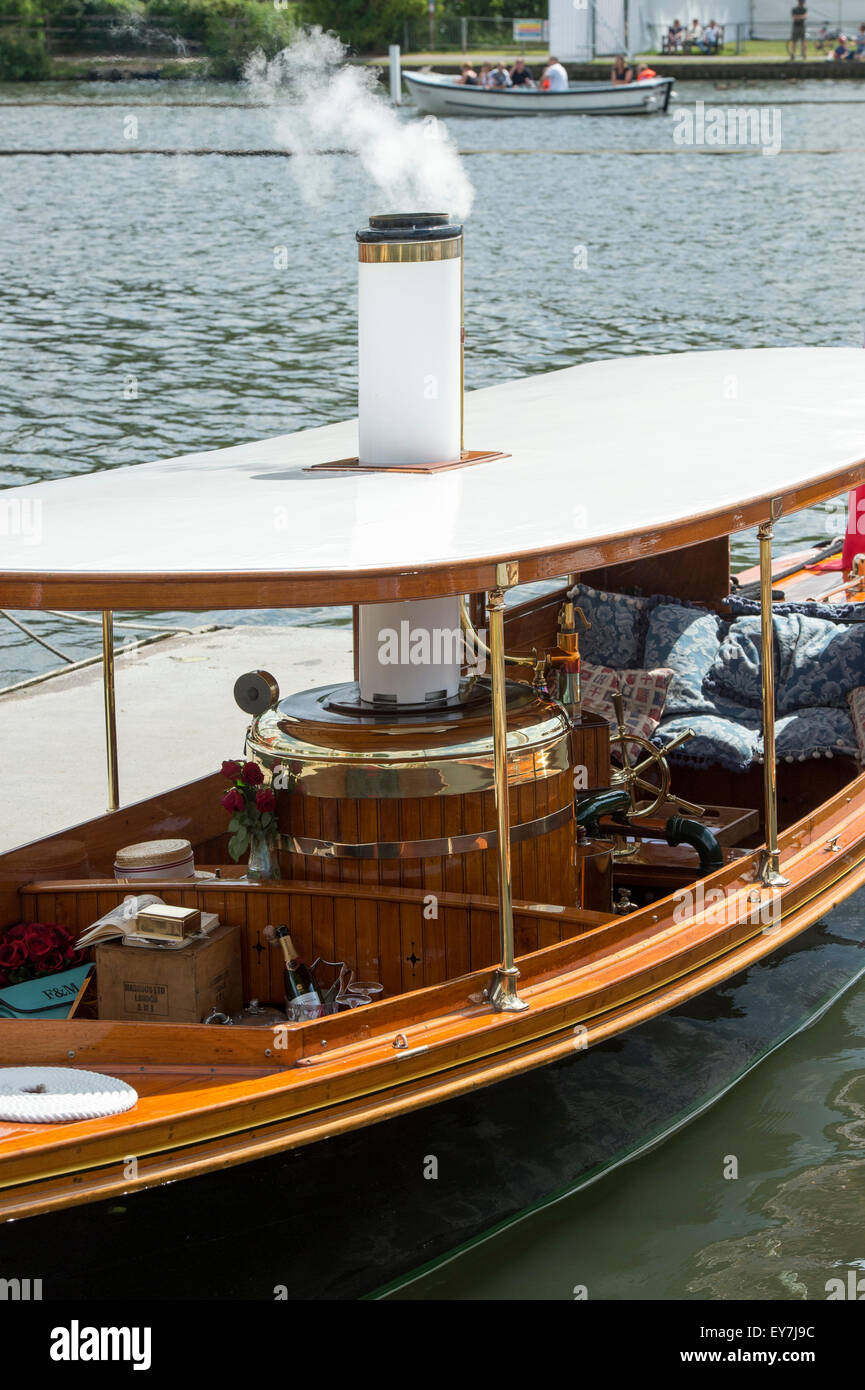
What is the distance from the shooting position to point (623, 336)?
82.4 feet

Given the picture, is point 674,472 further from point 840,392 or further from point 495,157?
point 495,157

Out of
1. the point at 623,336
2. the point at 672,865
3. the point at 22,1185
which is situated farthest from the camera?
the point at 623,336

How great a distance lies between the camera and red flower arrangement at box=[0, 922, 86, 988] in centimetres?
569

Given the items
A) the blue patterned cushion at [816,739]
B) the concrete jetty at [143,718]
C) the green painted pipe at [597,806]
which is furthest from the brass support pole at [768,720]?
the concrete jetty at [143,718]

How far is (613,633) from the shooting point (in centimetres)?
877

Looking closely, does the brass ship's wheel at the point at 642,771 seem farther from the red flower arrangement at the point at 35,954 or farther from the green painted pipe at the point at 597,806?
the red flower arrangement at the point at 35,954

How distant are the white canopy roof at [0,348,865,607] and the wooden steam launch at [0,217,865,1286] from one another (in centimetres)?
2

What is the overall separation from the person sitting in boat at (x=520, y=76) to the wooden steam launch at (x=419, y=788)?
55653 mm

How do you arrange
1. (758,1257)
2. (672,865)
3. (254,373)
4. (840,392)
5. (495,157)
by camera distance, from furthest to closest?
(495,157), (254,373), (840,392), (672,865), (758,1257)

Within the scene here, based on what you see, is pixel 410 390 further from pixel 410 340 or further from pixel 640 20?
pixel 640 20

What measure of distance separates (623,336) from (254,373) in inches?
212

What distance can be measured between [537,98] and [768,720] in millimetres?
55004

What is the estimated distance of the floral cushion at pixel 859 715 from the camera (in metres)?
7.89

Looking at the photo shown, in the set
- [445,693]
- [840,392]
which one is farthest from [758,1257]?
[840,392]
